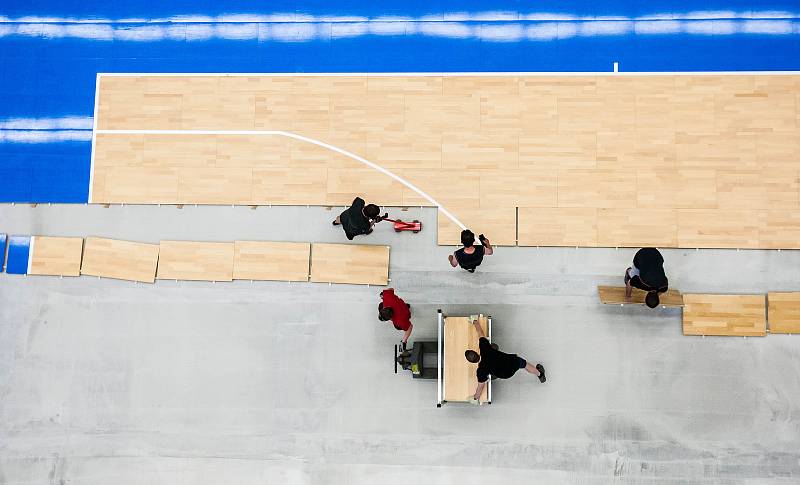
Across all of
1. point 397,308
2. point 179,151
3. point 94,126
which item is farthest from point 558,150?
point 94,126

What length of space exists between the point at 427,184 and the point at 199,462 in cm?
566

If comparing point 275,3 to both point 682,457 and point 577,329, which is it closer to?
point 577,329

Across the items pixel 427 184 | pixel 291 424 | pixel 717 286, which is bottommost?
pixel 291 424

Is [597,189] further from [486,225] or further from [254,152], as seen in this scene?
[254,152]

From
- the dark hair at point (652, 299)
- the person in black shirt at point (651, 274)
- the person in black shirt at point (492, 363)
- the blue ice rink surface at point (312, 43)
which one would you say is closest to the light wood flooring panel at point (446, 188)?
the blue ice rink surface at point (312, 43)

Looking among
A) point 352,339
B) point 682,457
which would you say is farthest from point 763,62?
point 352,339

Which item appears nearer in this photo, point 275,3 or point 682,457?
point 682,457

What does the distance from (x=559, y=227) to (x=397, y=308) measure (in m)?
2.94

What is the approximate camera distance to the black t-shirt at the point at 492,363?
23.8 ft

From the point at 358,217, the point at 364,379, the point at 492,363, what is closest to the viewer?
the point at 492,363

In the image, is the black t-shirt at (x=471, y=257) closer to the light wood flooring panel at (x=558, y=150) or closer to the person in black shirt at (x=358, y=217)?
the person in black shirt at (x=358, y=217)

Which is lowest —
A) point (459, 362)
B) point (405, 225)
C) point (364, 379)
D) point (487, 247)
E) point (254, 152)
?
point (364, 379)

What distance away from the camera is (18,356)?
870cm

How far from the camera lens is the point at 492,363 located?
7258 mm
